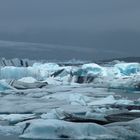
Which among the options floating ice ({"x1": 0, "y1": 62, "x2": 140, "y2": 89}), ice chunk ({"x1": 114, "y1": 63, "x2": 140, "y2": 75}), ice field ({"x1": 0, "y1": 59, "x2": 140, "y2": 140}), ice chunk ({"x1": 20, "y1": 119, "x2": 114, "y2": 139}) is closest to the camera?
ice chunk ({"x1": 20, "y1": 119, "x2": 114, "y2": 139})

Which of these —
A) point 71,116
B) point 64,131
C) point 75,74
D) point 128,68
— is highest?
point 64,131

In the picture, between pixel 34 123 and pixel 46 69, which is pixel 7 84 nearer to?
pixel 46 69

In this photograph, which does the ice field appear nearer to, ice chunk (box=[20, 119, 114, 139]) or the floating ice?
ice chunk (box=[20, 119, 114, 139])

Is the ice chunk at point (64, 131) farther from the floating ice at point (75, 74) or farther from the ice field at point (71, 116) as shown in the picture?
the floating ice at point (75, 74)

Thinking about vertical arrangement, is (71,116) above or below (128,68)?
above

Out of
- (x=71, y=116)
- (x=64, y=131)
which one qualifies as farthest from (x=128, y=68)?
(x=64, y=131)

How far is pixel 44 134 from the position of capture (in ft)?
28.6

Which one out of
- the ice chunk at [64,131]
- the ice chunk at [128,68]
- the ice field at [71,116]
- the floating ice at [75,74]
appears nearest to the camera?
the ice chunk at [64,131]

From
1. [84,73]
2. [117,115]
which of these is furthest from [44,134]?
[84,73]

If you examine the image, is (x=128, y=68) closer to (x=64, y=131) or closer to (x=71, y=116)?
(x=71, y=116)

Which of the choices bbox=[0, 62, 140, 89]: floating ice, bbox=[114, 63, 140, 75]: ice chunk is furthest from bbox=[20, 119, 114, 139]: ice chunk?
bbox=[114, 63, 140, 75]: ice chunk

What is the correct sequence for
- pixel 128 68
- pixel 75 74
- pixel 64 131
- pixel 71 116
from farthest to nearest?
pixel 128 68
pixel 75 74
pixel 71 116
pixel 64 131

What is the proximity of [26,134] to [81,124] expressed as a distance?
38.6 inches

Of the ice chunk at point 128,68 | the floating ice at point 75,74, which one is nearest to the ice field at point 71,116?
the floating ice at point 75,74
